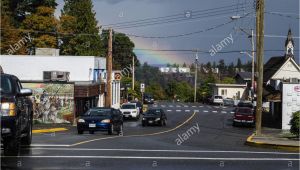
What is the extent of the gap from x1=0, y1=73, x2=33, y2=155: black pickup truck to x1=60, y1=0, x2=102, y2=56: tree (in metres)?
63.4

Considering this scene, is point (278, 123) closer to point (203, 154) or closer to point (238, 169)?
point (203, 154)

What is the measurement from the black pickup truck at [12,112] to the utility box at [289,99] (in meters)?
35.5

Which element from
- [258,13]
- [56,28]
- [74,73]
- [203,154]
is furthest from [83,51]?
[203,154]

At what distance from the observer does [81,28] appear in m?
80.5

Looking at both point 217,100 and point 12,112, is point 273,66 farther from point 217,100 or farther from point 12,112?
point 12,112

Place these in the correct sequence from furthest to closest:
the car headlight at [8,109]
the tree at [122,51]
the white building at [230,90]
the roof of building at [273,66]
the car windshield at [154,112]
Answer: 1. the white building at [230,90]
2. the tree at [122,51]
3. the roof of building at [273,66]
4. the car windshield at [154,112]
5. the car headlight at [8,109]

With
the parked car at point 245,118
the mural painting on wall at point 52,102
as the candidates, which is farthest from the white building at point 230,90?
the mural painting on wall at point 52,102

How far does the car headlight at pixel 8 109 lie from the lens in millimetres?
13133

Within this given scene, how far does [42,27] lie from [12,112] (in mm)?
65161

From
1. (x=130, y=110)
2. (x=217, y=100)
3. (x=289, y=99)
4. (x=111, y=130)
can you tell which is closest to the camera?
Result: (x=111, y=130)

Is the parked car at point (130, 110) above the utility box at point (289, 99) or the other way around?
the other way around

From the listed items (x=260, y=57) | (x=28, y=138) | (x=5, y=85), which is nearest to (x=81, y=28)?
(x=260, y=57)

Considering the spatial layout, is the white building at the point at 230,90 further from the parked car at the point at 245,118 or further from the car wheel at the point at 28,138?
the car wheel at the point at 28,138

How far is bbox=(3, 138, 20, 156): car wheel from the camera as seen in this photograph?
1402cm
